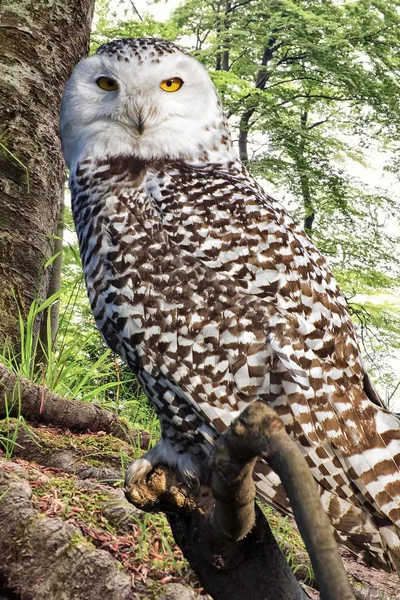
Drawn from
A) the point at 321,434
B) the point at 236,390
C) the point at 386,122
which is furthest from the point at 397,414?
the point at 386,122

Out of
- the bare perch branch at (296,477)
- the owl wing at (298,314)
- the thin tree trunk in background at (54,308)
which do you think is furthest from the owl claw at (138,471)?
the thin tree trunk in background at (54,308)

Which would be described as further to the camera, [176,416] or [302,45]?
[302,45]

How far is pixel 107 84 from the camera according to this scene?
2.75 meters

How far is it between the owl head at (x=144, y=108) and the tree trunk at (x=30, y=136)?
4.94ft

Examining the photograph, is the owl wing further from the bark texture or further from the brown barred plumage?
the bark texture

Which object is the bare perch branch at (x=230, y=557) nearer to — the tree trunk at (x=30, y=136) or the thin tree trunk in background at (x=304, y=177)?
the tree trunk at (x=30, y=136)

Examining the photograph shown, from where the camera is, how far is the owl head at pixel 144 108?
8.66ft

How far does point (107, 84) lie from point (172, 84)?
26 cm

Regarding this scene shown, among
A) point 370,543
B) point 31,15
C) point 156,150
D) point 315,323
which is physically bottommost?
point 370,543

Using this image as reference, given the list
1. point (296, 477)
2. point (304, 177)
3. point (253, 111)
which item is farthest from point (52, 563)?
point (253, 111)

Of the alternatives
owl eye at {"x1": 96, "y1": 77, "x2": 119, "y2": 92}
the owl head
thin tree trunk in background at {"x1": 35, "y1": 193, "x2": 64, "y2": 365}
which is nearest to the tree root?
the owl head

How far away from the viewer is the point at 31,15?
466 cm

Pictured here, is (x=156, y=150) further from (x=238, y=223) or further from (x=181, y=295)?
(x=181, y=295)

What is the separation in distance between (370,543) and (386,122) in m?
11.1
